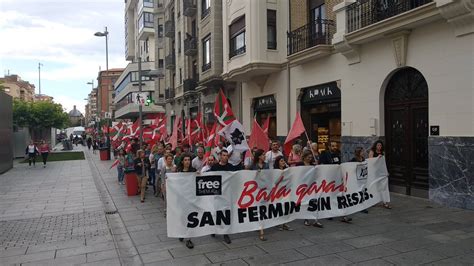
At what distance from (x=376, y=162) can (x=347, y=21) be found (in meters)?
5.43

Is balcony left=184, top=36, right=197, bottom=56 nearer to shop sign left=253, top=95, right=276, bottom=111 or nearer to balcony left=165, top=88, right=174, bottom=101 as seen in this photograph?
balcony left=165, top=88, right=174, bottom=101

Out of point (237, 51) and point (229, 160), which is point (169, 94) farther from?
point (229, 160)

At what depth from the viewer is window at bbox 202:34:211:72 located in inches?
955

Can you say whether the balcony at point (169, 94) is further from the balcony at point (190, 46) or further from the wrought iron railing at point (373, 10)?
the wrought iron railing at point (373, 10)

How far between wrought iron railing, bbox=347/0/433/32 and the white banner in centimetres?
482

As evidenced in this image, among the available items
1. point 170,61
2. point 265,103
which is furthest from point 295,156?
point 170,61

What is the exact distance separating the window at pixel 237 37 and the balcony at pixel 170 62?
48.8ft

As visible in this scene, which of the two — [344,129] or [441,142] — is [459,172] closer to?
[441,142]

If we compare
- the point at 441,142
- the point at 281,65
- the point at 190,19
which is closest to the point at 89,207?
the point at 441,142

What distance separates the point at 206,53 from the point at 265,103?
25.0 feet

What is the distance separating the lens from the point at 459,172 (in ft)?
30.3

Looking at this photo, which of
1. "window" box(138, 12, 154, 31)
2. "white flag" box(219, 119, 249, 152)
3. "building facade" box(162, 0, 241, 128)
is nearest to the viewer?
"white flag" box(219, 119, 249, 152)

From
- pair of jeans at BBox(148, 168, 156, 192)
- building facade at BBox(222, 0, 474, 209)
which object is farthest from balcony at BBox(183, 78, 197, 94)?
pair of jeans at BBox(148, 168, 156, 192)

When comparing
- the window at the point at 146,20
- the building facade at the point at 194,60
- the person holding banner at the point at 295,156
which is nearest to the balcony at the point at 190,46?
the building facade at the point at 194,60
